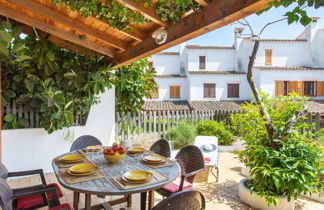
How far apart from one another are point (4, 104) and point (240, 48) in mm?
14514

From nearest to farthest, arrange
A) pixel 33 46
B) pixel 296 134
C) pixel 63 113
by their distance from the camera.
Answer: pixel 296 134 < pixel 33 46 < pixel 63 113

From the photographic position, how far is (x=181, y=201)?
1275 millimetres

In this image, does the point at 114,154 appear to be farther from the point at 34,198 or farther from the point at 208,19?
the point at 208,19

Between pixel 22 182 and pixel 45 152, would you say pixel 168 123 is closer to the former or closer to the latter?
pixel 45 152

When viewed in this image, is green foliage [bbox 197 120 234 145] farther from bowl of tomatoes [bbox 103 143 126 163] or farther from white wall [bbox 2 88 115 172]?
bowl of tomatoes [bbox 103 143 126 163]

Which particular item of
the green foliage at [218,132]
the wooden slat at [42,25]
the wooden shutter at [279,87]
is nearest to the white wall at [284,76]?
the wooden shutter at [279,87]

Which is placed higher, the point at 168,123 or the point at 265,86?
the point at 265,86

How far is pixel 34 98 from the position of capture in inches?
153

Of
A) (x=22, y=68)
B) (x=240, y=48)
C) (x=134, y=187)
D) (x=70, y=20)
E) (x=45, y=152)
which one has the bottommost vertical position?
(x=45, y=152)

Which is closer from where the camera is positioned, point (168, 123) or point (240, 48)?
point (168, 123)

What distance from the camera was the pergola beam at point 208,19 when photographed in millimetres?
1783

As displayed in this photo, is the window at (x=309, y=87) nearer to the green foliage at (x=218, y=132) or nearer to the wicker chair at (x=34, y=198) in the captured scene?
the green foliage at (x=218, y=132)

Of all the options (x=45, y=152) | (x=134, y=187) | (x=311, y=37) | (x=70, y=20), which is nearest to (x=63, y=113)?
(x=45, y=152)

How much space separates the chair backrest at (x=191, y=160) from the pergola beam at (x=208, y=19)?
1482 millimetres
